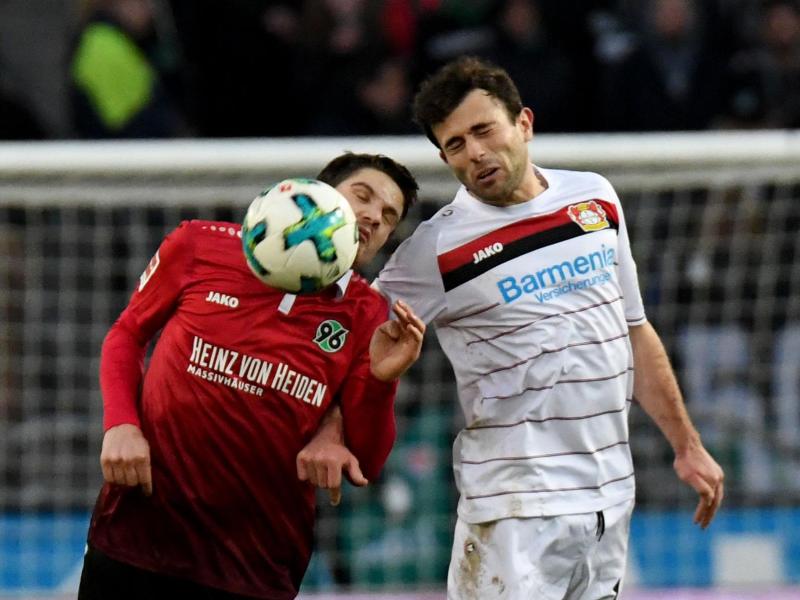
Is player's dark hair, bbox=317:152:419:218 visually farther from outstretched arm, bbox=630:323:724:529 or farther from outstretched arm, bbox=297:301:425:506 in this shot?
outstretched arm, bbox=630:323:724:529

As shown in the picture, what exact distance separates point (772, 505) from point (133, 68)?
4147mm

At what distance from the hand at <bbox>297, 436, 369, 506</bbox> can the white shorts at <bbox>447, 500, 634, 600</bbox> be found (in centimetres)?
53

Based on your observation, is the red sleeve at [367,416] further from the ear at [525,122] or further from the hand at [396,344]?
the ear at [525,122]

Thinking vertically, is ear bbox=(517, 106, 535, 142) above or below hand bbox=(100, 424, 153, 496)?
above

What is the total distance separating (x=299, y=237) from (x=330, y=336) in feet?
1.44

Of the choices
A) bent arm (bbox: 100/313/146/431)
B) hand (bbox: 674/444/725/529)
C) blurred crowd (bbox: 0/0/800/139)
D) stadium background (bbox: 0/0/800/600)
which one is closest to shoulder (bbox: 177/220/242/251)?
bent arm (bbox: 100/313/146/431)

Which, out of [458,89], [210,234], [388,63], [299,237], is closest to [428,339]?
[388,63]

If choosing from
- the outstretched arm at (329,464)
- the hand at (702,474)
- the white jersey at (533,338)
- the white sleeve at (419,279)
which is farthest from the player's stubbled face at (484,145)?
the hand at (702,474)

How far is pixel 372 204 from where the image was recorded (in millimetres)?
3691

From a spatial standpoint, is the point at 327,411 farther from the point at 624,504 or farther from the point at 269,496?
the point at 624,504

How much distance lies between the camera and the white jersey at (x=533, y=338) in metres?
3.77

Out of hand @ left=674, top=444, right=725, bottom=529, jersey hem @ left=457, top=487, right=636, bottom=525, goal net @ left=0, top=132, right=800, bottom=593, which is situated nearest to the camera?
jersey hem @ left=457, top=487, right=636, bottom=525

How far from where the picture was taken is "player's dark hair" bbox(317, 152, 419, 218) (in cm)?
377

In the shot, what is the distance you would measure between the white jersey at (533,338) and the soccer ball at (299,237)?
1.84ft
